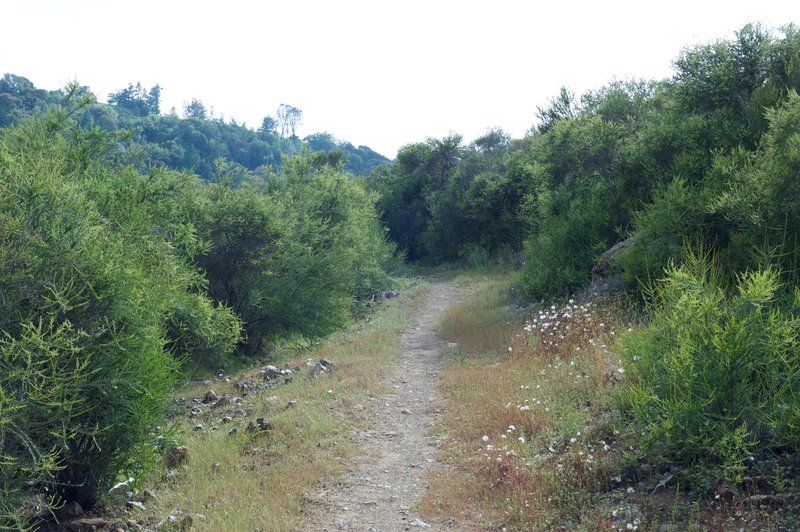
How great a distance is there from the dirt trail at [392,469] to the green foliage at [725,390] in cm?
209

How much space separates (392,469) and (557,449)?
1.87 m

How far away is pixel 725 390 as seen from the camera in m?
5.18

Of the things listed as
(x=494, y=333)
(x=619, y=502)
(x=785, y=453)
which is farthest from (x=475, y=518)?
(x=494, y=333)

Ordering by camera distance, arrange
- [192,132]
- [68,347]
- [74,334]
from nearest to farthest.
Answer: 1. [68,347]
2. [74,334]
3. [192,132]

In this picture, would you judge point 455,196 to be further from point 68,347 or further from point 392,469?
point 68,347

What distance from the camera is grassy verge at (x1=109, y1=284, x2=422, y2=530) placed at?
606 cm

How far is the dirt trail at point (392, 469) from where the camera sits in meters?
5.84

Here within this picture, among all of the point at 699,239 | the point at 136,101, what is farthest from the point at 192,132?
the point at 699,239

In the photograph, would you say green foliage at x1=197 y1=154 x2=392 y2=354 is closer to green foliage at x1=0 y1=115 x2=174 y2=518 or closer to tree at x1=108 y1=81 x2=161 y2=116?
green foliage at x1=0 y1=115 x2=174 y2=518

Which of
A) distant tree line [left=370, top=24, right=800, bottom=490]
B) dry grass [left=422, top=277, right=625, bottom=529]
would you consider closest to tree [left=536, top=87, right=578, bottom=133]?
distant tree line [left=370, top=24, right=800, bottom=490]

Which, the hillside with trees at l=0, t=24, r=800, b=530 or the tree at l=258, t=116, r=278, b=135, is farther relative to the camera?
the tree at l=258, t=116, r=278, b=135

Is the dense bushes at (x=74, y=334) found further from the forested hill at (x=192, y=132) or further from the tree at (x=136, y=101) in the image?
the tree at (x=136, y=101)

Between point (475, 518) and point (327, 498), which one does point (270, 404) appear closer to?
point (327, 498)

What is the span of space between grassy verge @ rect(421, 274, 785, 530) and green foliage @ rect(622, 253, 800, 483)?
1.13ft
